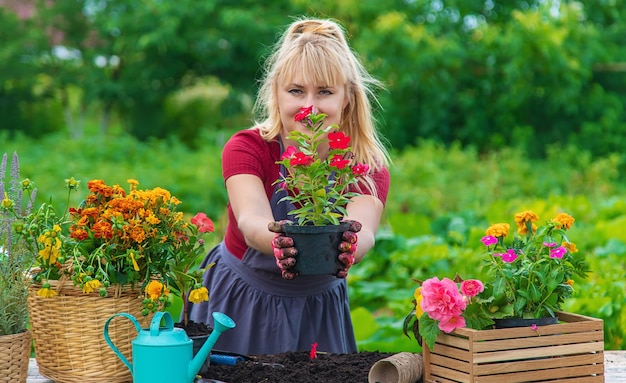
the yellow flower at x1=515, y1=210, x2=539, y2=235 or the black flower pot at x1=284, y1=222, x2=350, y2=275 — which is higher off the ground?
the yellow flower at x1=515, y1=210, x2=539, y2=235

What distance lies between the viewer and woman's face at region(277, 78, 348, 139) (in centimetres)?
251

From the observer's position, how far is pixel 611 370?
2320 millimetres

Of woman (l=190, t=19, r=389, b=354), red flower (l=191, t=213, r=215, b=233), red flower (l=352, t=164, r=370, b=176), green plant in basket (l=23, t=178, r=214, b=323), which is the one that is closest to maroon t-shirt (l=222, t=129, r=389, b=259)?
woman (l=190, t=19, r=389, b=354)

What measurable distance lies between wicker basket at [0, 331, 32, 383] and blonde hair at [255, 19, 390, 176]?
1043 mm

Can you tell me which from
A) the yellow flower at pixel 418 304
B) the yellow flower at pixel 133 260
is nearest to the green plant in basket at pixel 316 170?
the yellow flower at pixel 418 304

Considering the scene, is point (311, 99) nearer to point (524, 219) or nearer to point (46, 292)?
point (524, 219)

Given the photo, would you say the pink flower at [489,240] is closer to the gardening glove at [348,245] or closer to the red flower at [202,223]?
the gardening glove at [348,245]

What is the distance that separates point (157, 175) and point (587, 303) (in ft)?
19.0

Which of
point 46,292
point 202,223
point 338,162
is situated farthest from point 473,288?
point 46,292

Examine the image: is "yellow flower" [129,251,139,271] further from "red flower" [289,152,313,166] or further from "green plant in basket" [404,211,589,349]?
"green plant in basket" [404,211,589,349]

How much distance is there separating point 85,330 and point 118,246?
0.21 metres

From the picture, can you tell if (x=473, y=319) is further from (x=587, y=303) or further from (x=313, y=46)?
(x=587, y=303)

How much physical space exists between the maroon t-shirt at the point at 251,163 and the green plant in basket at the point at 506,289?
800 mm

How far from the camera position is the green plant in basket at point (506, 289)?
1922 millimetres
